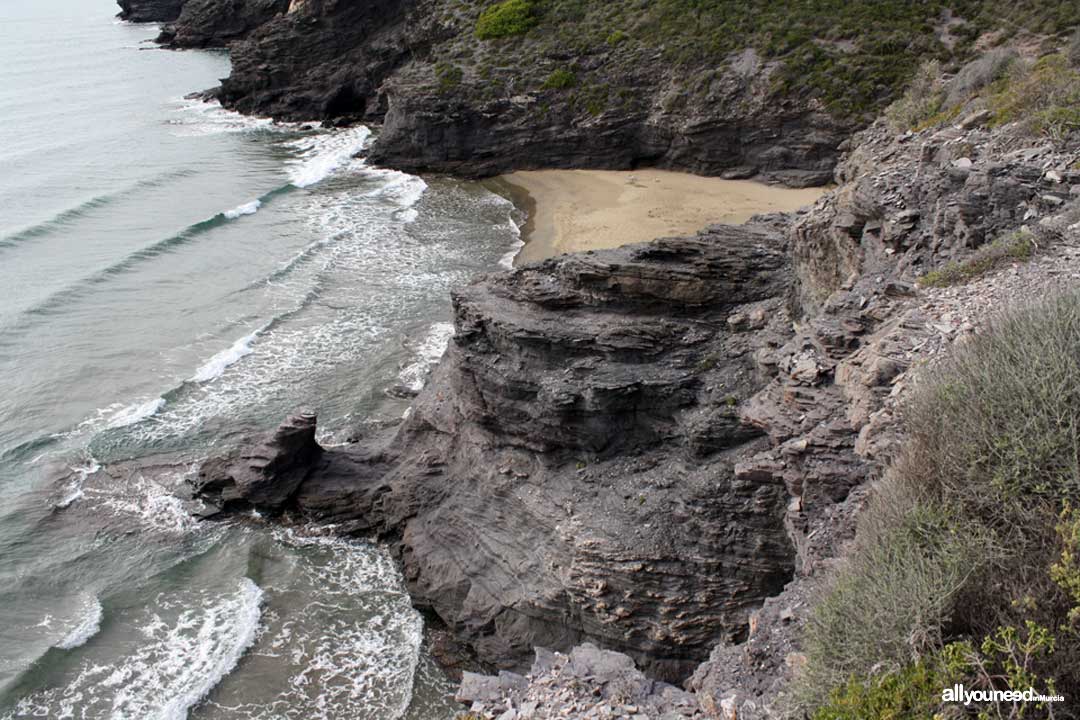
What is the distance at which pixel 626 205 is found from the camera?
121 feet

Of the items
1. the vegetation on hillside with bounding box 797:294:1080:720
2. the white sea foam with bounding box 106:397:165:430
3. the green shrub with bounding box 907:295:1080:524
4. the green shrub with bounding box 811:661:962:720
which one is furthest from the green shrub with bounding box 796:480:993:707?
the white sea foam with bounding box 106:397:165:430

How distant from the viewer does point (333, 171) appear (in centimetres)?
4825

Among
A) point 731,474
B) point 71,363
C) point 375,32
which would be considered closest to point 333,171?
point 375,32

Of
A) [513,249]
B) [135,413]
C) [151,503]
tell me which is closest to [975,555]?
[151,503]

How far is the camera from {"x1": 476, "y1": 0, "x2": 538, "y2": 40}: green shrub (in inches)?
1981

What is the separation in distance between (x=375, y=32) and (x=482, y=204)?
25144 millimetres

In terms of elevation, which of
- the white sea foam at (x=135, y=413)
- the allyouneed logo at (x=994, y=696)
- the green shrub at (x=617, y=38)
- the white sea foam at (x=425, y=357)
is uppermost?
the green shrub at (x=617, y=38)

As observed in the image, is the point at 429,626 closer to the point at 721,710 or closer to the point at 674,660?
the point at 674,660

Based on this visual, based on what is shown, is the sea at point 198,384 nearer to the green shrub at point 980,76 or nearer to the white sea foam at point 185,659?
the white sea foam at point 185,659

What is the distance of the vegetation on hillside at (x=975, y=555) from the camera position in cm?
674

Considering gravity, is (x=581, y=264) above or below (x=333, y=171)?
above

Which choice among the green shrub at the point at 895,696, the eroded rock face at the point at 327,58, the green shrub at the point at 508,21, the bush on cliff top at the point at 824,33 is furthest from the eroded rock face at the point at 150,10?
the green shrub at the point at 895,696

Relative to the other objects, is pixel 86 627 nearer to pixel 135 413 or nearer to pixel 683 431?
pixel 135 413

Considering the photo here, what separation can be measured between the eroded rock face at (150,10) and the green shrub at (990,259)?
121 m
